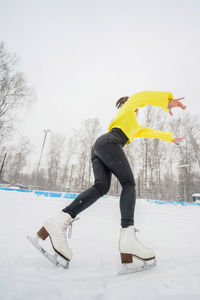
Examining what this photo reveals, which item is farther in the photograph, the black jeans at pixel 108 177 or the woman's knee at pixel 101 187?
the woman's knee at pixel 101 187

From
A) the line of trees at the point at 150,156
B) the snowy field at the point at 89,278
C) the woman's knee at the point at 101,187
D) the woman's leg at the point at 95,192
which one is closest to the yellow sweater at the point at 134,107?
the woman's leg at the point at 95,192

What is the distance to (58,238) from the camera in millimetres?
1001

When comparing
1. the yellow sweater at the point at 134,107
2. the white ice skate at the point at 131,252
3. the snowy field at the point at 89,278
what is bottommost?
the snowy field at the point at 89,278

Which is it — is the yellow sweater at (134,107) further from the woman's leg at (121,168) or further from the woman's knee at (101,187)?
the woman's knee at (101,187)

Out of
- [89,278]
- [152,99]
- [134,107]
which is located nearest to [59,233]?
[89,278]

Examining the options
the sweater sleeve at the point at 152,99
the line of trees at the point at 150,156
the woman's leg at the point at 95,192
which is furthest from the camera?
the line of trees at the point at 150,156

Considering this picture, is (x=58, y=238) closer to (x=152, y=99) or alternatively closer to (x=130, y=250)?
(x=130, y=250)

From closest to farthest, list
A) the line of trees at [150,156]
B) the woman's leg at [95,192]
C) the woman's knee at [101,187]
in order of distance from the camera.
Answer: the woman's leg at [95,192], the woman's knee at [101,187], the line of trees at [150,156]

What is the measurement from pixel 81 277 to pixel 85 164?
23.6 metres

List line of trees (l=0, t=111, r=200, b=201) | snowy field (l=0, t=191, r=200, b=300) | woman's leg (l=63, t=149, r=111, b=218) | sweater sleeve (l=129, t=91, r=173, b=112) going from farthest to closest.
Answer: line of trees (l=0, t=111, r=200, b=201) → sweater sleeve (l=129, t=91, r=173, b=112) → woman's leg (l=63, t=149, r=111, b=218) → snowy field (l=0, t=191, r=200, b=300)

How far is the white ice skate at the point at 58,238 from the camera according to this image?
3.16 feet

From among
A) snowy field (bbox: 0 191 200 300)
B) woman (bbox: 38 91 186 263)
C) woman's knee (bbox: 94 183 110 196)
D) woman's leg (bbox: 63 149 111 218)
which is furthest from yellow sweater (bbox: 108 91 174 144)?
snowy field (bbox: 0 191 200 300)

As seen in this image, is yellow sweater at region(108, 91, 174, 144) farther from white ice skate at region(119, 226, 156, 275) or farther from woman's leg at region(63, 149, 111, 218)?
white ice skate at region(119, 226, 156, 275)

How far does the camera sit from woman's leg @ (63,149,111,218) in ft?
3.64
